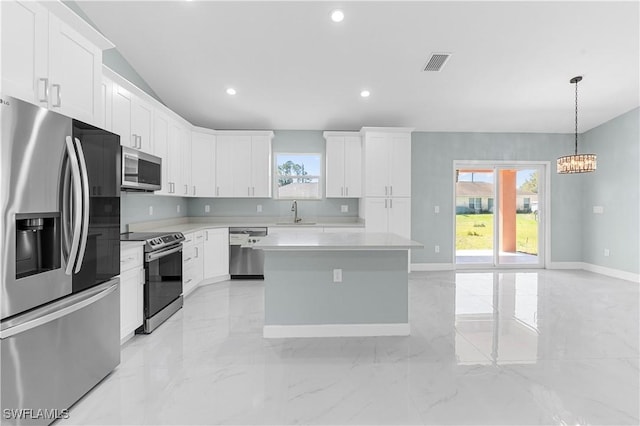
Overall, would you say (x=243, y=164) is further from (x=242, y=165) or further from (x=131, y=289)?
(x=131, y=289)

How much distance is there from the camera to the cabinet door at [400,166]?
5480mm

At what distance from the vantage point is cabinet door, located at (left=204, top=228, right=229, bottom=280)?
16.4 feet

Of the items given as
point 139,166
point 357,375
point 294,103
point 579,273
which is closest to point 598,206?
point 579,273

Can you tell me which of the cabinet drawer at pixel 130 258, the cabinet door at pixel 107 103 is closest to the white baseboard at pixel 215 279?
the cabinet drawer at pixel 130 258

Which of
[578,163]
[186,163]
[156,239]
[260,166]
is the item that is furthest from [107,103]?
[578,163]

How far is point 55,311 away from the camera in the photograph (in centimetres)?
182

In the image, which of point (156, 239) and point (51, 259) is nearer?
point (51, 259)

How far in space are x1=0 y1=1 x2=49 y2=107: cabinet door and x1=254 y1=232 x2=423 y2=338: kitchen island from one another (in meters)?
1.91

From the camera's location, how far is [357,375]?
238cm

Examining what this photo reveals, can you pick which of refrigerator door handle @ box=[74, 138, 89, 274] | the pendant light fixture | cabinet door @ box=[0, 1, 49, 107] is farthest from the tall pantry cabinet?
cabinet door @ box=[0, 1, 49, 107]

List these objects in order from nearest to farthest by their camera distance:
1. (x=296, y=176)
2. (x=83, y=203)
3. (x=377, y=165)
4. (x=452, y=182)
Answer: (x=83, y=203), (x=377, y=165), (x=296, y=176), (x=452, y=182)

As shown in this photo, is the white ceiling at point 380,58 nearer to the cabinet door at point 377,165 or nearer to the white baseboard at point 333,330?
the cabinet door at point 377,165

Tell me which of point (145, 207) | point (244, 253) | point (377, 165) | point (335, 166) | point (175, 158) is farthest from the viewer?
point (335, 166)

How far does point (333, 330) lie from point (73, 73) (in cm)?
283
